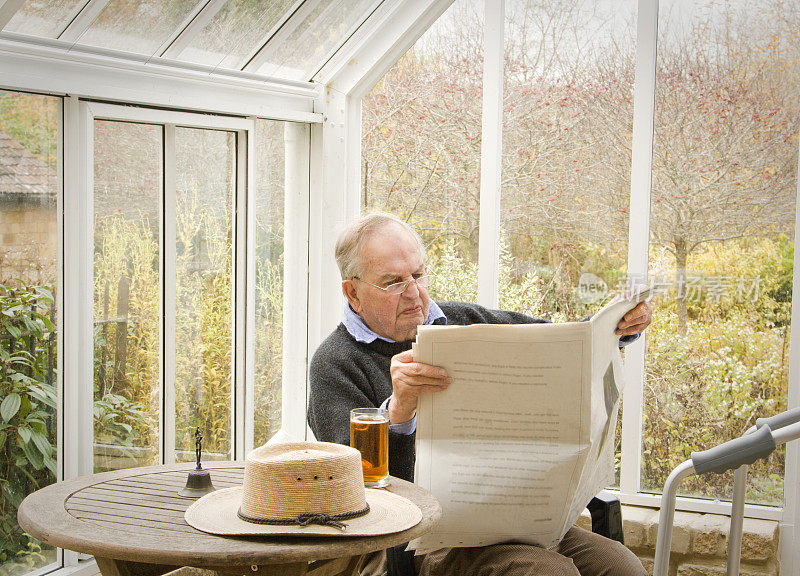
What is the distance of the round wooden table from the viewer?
4.60 ft

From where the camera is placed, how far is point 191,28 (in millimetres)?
2633

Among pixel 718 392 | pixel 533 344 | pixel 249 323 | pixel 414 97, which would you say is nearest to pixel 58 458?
pixel 249 323

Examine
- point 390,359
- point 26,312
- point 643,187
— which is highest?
point 643,187

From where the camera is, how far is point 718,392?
9.84 feet

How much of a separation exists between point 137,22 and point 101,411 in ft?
3.68

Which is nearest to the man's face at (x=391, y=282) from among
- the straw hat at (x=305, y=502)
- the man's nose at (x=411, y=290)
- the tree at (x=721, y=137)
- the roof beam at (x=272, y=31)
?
the man's nose at (x=411, y=290)

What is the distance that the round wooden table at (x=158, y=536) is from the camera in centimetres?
140

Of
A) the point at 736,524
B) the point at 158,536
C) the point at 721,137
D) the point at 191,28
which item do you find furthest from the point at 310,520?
the point at 721,137

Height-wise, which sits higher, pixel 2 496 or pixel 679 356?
pixel 679 356

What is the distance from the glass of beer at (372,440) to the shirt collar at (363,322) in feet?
1.79

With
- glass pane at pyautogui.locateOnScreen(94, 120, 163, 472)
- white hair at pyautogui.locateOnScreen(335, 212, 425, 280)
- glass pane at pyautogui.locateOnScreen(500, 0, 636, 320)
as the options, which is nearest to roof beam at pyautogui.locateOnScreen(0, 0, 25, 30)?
glass pane at pyautogui.locateOnScreen(94, 120, 163, 472)

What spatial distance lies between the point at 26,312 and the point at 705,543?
2.24 metres

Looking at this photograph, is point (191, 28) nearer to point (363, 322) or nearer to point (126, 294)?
point (126, 294)

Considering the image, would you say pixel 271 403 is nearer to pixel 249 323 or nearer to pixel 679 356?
pixel 249 323
